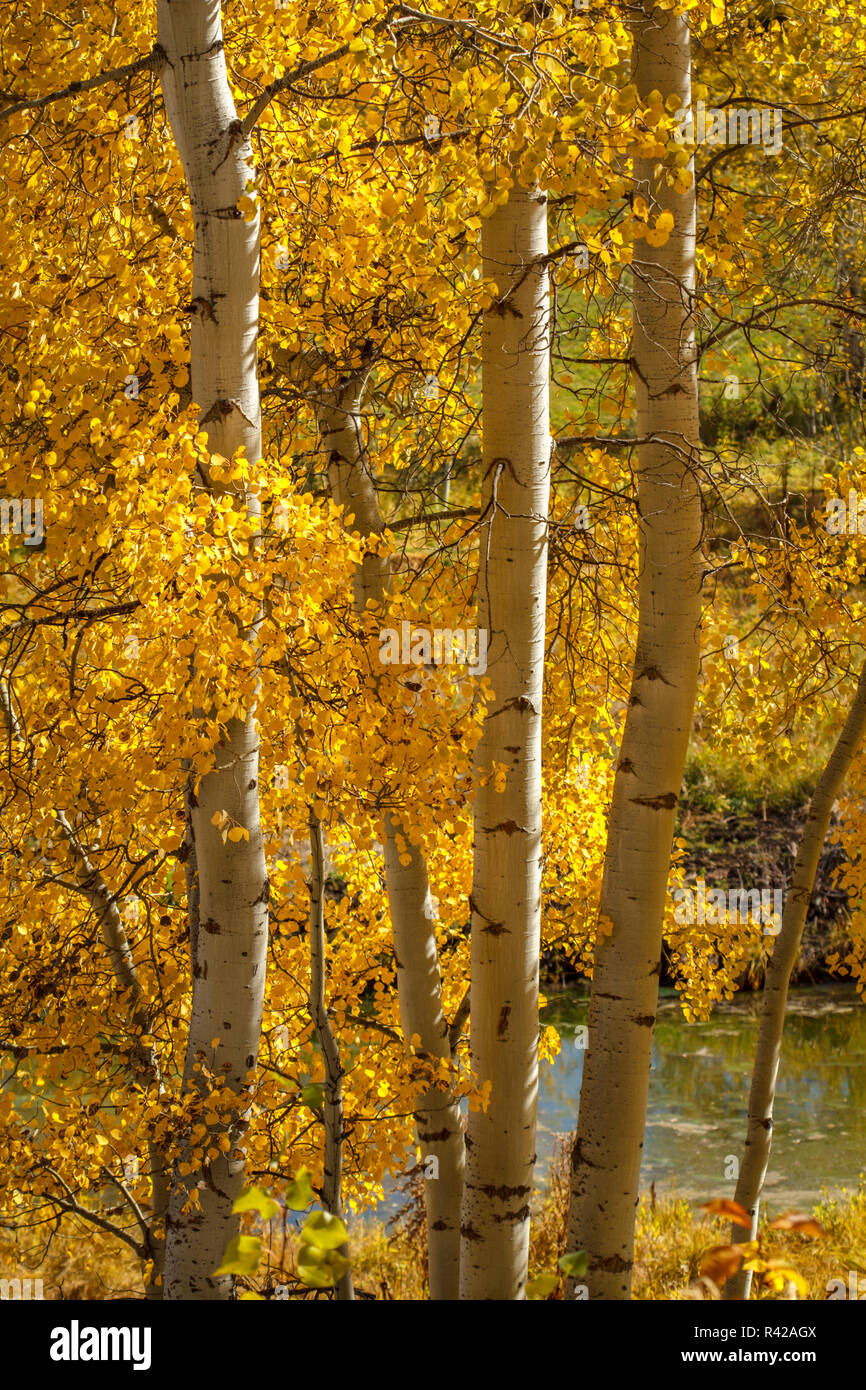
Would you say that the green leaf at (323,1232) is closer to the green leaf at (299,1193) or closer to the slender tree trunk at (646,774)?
the green leaf at (299,1193)

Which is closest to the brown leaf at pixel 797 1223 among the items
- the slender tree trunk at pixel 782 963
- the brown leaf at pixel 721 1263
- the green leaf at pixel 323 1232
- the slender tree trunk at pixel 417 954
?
the brown leaf at pixel 721 1263

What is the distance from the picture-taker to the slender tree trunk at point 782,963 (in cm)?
479

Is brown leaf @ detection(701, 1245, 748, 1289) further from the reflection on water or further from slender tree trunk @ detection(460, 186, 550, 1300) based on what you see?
the reflection on water

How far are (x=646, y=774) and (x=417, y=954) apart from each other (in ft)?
4.42

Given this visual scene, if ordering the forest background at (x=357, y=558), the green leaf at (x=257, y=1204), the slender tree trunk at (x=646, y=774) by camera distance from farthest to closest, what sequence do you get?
the slender tree trunk at (x=646, y=774) < the forest background at (x=357, y=558) < the green leaf at (x=257, y=1204)

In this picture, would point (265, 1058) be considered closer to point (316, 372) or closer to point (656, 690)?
point (656, 690)

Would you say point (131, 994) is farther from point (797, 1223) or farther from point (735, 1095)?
point (735, 1095)

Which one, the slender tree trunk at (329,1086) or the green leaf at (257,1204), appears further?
the slender tree trunk at (329,1086)

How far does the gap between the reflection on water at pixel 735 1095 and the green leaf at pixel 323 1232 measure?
699 centimetres

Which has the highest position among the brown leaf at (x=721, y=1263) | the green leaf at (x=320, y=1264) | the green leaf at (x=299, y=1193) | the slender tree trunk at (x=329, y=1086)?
the green leaf at (x=299, y=1193)

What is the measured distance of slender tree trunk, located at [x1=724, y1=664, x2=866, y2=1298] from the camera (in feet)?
15.7

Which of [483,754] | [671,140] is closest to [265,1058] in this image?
[483,754]

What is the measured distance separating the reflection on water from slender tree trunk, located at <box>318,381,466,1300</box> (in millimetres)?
3653

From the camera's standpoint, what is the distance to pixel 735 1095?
9.91 m
